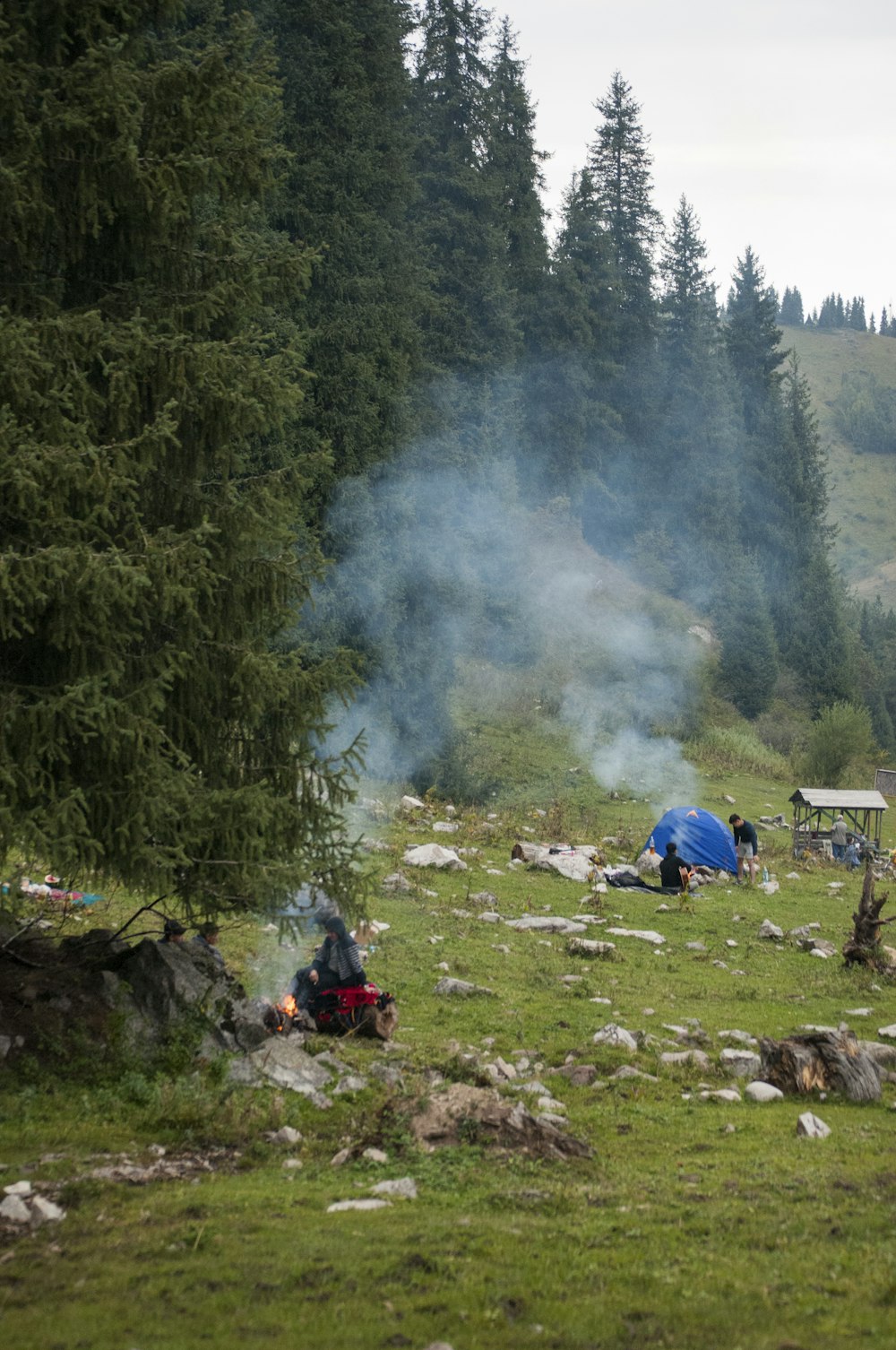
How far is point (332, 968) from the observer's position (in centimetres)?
1039

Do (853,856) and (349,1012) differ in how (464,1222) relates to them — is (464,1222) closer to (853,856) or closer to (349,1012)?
(349,1012)

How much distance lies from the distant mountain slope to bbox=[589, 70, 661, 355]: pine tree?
191 ft

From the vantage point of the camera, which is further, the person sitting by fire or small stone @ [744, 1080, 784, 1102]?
the person sitting by fire

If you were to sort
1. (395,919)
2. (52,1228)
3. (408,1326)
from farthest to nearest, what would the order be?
(395,919) < (52,1228) < (408,1326)

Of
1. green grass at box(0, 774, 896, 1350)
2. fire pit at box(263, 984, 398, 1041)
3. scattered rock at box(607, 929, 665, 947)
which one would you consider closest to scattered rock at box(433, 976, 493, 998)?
green grass at box(0, 774, 896, 1350)

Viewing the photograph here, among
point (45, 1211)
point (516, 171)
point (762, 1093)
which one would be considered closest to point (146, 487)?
point (45, 1211)

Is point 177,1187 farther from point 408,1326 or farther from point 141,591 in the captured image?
point 141,591

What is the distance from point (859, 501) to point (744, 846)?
11371 cm

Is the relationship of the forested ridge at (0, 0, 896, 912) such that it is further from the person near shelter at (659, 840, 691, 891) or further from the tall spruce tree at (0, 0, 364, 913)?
the person near shelter at (659, 840, 691, 891)

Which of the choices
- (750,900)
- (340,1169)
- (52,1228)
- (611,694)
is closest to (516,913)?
(750,900)

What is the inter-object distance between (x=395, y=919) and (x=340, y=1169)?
8.17 m

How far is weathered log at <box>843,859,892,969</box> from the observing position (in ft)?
48.0

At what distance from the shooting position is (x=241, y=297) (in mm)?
9422

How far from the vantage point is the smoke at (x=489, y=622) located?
2667 cm
